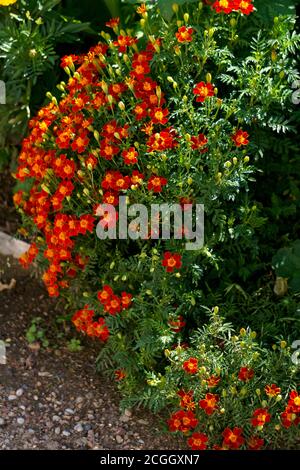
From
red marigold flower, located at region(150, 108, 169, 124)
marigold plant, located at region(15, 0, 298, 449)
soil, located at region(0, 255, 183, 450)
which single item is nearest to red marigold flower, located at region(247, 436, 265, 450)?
marigold plant, located at region(15, 0, 298, 449)

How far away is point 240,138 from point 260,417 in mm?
912

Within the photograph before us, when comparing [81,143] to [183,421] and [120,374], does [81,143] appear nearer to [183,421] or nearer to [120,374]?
[120,374]

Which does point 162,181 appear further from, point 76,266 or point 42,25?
point 42,25

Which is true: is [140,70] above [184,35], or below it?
below

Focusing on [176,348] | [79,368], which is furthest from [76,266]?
[176,348]

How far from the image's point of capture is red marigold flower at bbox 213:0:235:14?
288cm

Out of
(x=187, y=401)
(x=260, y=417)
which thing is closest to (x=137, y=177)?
(x=187, y=401)

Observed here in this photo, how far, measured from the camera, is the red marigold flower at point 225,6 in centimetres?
288

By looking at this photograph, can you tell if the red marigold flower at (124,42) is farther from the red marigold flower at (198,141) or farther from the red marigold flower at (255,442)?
the red marigold flower at (255,442)

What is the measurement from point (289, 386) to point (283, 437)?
21 centimetres

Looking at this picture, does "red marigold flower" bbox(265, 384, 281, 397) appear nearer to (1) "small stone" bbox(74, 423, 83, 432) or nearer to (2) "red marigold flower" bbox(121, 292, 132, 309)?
(2) "red marigold flower" bbox(121, 292, 132, 309)

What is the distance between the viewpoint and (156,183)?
9.34 feet

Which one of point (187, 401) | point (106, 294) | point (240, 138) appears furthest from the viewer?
point (106, 294)

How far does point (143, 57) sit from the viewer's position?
9.69 ft
